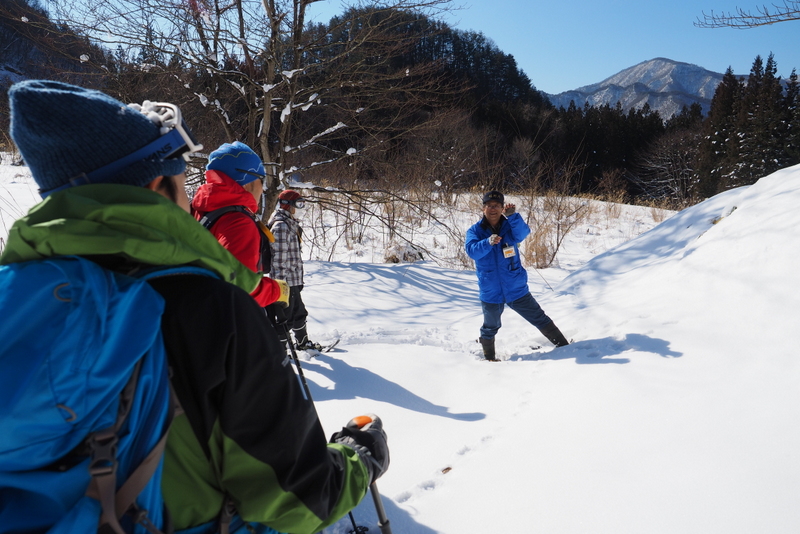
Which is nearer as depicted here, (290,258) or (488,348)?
(488,348)

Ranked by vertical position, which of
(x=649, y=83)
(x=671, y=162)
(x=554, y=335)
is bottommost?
(x=554, y=335)

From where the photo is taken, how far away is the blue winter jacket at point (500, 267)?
419 centimetres

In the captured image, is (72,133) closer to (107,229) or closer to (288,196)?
(107,229)

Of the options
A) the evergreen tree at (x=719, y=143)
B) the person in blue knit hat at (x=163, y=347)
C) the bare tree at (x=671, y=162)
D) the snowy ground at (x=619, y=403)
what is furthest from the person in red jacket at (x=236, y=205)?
the bare tree at (x=671, y=162)

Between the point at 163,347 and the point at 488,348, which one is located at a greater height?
the point at 163,347

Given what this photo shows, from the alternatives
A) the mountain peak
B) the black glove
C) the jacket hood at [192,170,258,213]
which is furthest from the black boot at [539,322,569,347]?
the mountain peak

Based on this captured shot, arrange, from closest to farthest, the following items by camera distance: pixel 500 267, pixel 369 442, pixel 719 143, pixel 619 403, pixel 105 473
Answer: pixel 105 473, pixel 369 442, pixel 619 403, pixel 500 267, pixel 719 143

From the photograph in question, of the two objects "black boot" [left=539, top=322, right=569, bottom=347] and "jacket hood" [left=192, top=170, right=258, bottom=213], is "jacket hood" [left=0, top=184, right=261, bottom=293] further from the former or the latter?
"black boot" [left=539, top=322, right=569, bottom=347]

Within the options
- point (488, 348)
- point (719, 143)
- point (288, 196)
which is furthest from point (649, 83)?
point (288, 196)

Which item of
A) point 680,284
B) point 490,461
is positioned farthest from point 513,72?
point 490,461

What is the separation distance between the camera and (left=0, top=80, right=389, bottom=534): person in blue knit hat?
638 mm

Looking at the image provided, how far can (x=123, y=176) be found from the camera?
0.85m

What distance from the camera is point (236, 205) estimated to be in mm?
2672

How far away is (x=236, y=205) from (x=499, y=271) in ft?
8.04
